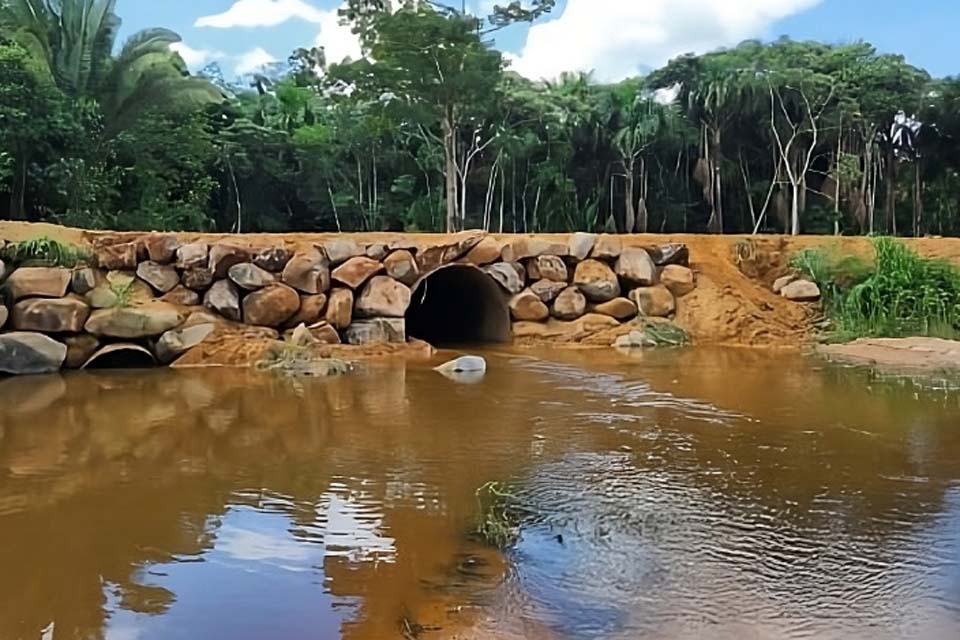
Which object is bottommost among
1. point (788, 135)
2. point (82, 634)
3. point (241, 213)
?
point (82, 634)

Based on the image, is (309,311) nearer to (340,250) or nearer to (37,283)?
(340,250)

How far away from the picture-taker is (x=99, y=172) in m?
15.6

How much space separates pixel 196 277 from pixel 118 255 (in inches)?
35.9

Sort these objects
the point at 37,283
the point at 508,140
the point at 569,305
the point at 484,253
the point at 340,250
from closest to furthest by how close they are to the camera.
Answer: the point at 37,283, the point at 340,250, the point at 484,253, the point at 569,305, the point at 508,140

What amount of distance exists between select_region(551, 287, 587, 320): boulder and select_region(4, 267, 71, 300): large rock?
6057 mm

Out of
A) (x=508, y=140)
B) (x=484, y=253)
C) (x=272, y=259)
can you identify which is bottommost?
(x=272, y=259)

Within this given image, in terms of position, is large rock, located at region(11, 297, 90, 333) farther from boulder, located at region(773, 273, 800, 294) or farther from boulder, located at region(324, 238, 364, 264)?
boulder, located at region(773, 273, 800, 294)

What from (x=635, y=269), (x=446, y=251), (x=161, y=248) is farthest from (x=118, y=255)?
(x=635, y=269)

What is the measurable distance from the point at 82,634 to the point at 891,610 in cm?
265

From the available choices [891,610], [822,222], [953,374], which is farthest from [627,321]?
[822,222]

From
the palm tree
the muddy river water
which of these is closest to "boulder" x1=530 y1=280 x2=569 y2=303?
the muddy river water

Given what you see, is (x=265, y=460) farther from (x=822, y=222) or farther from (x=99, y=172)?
(x=822, y=222)

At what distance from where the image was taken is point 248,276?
1078 cm

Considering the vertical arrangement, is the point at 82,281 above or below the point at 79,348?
above
